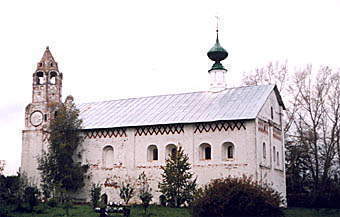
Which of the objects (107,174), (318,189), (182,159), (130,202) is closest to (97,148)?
(107,174)

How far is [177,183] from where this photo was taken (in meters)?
32.4

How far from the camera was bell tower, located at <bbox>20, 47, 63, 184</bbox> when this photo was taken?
1602 inches

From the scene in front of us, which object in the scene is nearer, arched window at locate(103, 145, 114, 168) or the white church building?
the white church building

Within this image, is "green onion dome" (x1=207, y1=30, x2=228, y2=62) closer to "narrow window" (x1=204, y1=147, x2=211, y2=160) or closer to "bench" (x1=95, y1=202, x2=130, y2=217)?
"narrow window" (x1=204, y1=147, x2=211, y2=160)

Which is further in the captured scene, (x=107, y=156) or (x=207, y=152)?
(x=107, y=156)

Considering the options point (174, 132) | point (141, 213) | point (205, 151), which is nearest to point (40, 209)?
Answer: point (141, 213)

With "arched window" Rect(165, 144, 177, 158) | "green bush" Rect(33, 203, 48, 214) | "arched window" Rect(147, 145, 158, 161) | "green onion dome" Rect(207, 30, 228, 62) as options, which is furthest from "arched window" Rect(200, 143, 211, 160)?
"green bush" Rect(33, 203, 48, 214)

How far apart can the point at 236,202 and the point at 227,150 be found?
38.1 feet

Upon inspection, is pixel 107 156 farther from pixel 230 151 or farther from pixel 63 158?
pixel 230 151

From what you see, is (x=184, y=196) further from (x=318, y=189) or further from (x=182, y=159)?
(x=318, y=189)

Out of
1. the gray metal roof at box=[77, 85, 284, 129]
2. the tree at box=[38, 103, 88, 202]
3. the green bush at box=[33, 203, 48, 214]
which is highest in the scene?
the gray metal roof at box=[77, 85, 284, 129]

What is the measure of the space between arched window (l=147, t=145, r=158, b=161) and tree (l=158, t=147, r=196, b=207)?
3.76 m

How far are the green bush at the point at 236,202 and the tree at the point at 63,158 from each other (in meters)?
16.0

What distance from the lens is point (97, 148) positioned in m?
38.4
